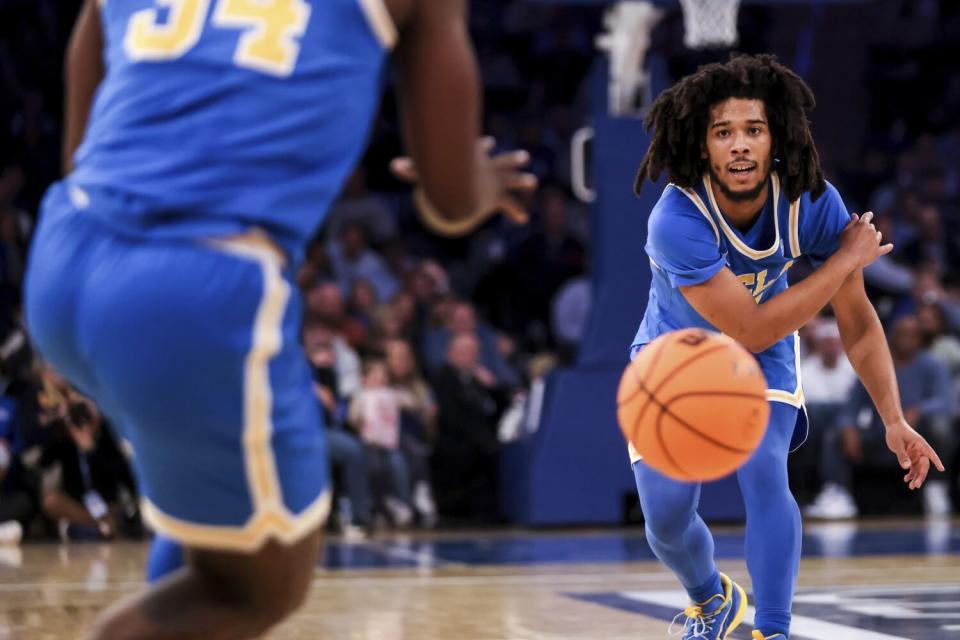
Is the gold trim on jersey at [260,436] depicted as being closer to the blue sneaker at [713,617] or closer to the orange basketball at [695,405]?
the orange basketball at [695,405]

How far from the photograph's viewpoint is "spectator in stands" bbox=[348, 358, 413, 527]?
1238 centimetres

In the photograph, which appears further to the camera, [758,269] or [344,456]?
[344,456]

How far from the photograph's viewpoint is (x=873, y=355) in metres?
5.19

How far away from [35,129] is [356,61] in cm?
1264

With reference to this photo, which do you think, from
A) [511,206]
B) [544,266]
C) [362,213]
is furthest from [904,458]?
[362,213]

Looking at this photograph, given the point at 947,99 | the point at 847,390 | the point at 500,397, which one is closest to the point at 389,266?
the point at 500,397

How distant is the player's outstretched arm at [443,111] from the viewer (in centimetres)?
286

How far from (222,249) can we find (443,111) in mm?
474

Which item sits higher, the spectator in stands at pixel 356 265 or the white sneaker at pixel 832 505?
the spectator in stands at pixel 356 265

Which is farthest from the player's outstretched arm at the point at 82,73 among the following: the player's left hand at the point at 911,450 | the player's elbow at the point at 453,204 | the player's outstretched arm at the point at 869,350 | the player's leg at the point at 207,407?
the player's left hand at the point at 911,450

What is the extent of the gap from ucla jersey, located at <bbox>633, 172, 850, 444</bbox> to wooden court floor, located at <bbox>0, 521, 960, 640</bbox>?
121cm

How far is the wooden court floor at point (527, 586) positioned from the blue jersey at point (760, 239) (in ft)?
3.95

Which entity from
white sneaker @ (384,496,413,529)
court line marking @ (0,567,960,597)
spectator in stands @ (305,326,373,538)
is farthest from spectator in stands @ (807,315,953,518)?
court line marking @ (0,567,960,597)

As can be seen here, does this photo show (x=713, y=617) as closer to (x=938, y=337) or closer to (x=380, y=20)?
(x=380, y=20)
